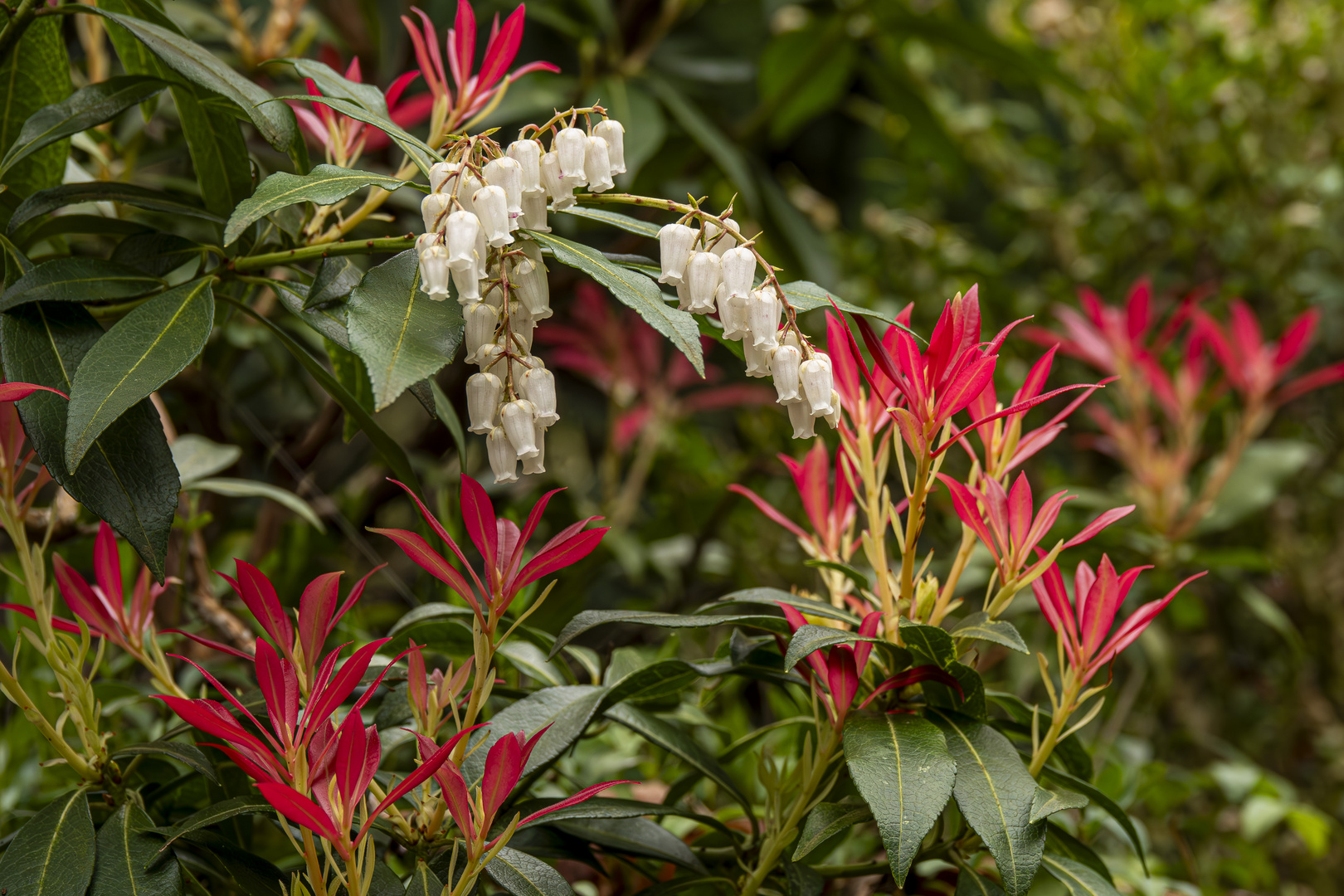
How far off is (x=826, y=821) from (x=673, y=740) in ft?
0.35

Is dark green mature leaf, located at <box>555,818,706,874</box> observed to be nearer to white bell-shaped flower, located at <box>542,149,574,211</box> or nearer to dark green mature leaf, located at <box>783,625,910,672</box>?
dark green mature leaf, located at <box>783,625,910,672</box>

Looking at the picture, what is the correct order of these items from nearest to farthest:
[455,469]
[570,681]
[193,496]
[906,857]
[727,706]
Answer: [906,857] → [570,681] → [193,496] → [727,706] → [455,469]

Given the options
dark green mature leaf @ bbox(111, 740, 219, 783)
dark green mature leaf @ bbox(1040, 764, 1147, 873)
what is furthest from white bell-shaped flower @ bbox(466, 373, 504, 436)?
dark green mature leaf @ bbox(1040, 764, 1147, 873)

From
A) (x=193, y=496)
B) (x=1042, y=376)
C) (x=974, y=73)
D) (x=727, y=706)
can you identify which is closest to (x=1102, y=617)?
(x=1042, y=376)

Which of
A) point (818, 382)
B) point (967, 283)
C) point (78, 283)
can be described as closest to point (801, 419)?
point (818, 382)

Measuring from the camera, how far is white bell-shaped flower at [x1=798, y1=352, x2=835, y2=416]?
1.55 feet

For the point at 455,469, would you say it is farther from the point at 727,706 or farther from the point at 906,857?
the point at 906,857

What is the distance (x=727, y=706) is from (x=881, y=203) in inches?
47.2

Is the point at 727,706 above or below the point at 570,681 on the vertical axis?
below

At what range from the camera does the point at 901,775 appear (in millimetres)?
441

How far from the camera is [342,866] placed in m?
0.50

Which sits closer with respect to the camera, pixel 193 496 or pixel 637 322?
pixel 193 496

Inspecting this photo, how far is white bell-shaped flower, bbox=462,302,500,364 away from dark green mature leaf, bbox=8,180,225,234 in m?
0.17

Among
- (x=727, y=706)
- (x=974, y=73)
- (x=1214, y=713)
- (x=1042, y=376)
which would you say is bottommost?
(x=1214, y=713)
